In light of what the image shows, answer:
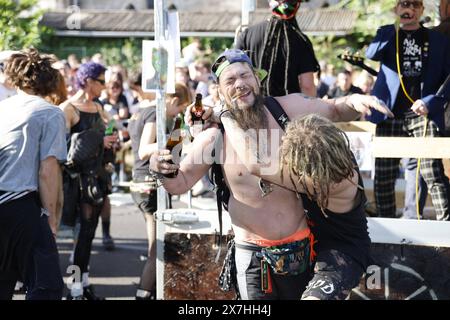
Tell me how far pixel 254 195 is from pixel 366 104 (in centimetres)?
75

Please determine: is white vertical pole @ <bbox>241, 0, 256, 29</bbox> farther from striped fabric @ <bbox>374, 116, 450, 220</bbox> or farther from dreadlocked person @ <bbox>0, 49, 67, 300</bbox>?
dreadlocked person @ <bbox>0, 49, 67, 300</bbox>

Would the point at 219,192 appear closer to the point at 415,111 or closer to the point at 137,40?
the point at 415,111

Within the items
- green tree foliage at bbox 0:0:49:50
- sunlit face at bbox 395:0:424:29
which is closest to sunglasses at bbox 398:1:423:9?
sunlit face at bbox 395:0:424:29

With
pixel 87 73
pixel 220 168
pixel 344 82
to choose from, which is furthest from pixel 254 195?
pixel 344 82

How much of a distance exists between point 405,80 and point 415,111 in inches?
15.9

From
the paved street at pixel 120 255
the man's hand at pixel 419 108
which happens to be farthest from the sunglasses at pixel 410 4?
the paved street at pixel 120 255

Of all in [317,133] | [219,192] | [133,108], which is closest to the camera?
[317,133]

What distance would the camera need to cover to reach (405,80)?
6.03 metres

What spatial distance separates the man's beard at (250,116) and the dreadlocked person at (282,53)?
159cm

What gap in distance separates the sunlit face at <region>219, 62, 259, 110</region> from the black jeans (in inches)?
48.4

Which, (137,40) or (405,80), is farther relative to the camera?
(137,40)

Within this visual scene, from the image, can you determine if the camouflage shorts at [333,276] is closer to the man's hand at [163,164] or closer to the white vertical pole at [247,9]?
the man's hand at [163,164]

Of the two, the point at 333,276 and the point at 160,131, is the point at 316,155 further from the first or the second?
the point at 160,131
